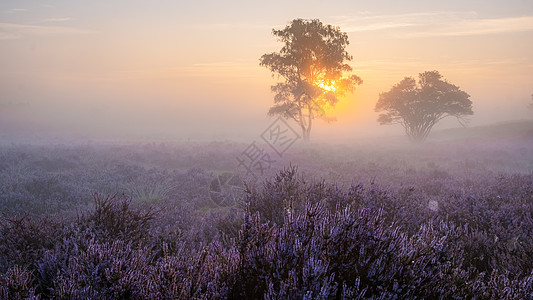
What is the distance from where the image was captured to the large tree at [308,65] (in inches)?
1148

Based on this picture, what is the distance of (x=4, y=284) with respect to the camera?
7.24 ft

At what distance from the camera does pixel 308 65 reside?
29766 mm

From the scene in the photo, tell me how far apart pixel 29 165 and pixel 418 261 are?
575 inches

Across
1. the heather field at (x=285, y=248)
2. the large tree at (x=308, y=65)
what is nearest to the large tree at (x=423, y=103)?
the large tree at (x=308, y=65)

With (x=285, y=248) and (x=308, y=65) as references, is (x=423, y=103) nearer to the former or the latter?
(x=308, y=65)

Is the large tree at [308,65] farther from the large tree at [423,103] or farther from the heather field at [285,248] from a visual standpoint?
the heather field at [285,248]

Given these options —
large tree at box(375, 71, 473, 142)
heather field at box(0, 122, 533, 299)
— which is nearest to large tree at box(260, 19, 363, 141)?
large tree at box(375, 71, 473, 142)


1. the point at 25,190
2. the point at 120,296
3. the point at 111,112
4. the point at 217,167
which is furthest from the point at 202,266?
the point at 111,112

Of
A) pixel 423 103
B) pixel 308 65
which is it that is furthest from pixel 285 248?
pixel 423 103

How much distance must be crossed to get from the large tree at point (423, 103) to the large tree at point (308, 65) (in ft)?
26.6

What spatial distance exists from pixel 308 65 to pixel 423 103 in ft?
43.0

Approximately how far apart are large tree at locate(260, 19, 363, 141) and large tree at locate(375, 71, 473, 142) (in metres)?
8.12

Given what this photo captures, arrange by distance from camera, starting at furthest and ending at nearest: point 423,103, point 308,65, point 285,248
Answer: point 423,103, point 308,65, point 285,248

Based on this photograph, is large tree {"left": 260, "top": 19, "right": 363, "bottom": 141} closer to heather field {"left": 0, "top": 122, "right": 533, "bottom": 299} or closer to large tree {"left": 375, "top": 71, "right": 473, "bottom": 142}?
large tree {"left": 375, "top": 71, "right": 473, "bottom": 142}
